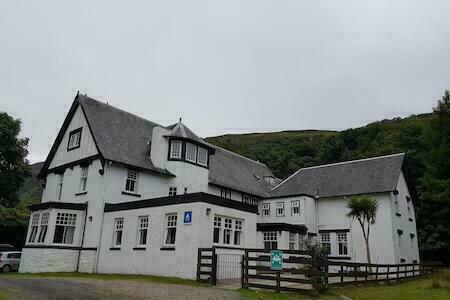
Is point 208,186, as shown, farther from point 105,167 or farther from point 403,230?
point 403,230

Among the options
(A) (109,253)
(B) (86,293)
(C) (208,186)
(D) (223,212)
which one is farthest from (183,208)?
(C) (208,186)

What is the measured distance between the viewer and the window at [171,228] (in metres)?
21.4

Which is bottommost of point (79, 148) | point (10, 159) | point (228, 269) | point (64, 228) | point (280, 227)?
point (228, 269)

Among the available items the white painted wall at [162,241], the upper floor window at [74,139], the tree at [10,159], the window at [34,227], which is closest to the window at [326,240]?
the white painted wall at [162,241]

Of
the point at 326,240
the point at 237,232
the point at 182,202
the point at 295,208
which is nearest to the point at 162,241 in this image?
the point at 182,202

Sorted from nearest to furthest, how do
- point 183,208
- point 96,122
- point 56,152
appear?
point 183,208 < point 96,122 < point 56,152

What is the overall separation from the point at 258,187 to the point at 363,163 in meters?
10.2

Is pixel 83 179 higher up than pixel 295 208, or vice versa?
pixel 83 179

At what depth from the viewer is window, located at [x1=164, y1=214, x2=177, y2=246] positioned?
21406 millimetres

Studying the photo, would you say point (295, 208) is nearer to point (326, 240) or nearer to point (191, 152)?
point (326, 240)

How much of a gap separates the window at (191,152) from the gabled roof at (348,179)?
35.2 feet

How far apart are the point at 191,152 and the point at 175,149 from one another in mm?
1243

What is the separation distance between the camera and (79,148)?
28672 mm

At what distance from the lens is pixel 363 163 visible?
37.7 meters
